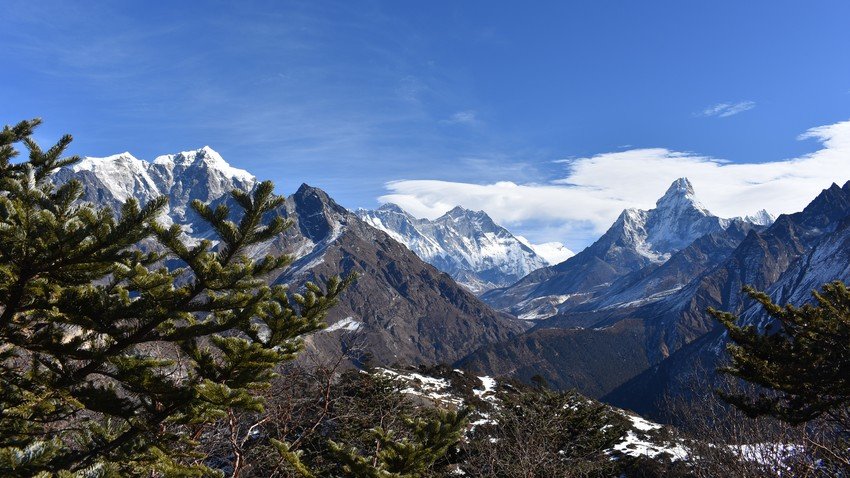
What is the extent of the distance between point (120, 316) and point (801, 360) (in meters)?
19.6

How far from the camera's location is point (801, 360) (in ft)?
52.9

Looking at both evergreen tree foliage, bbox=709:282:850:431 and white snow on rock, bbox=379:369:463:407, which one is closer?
evergreen tree foliage, bbox=709:282:850:431

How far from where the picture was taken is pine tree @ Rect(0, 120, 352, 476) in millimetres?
5023

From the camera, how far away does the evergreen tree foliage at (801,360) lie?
48.7ft

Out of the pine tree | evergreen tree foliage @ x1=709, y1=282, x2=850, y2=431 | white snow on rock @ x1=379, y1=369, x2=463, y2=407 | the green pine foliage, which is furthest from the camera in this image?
white snow on rock @ x1=379, y1=369, x2=463, y2=407

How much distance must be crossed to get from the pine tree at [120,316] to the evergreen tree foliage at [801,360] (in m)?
16.0

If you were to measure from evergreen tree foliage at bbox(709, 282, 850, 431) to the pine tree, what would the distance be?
52.3 ft

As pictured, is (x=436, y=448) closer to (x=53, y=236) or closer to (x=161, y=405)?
(x=161, y=405)

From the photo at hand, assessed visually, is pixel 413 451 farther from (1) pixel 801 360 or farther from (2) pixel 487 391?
(2) pixel 487 391

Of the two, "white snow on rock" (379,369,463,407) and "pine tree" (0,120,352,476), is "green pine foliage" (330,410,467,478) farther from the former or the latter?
"white snow on rock" (379,369,463,407)

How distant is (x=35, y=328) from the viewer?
653 cm

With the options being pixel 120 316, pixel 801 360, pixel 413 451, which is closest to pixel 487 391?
pixel 801 360

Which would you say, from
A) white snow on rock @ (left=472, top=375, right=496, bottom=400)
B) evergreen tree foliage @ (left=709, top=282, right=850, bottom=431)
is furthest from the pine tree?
white snow on rock @ (left=472, top=375, right=496, bottom=400)

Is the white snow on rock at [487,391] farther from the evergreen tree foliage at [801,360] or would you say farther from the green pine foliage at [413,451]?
the green pine foliage at [413,451]
